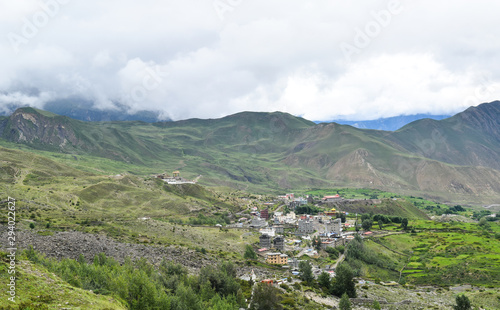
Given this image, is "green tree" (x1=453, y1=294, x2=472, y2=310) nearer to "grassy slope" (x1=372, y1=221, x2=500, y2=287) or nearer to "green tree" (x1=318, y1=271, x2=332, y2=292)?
"green tree" (x1=318, y1=271, x2=332, y2=292)

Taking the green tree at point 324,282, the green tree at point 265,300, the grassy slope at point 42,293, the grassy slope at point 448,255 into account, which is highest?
the grassy slope at point 42,293

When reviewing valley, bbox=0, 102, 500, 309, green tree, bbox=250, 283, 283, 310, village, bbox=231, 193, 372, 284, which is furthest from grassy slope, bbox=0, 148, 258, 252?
green tree, bbox=250, 283, 283, 310

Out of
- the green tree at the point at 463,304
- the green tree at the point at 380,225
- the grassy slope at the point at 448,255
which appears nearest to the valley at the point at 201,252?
the grassy slope at the point at 448,255

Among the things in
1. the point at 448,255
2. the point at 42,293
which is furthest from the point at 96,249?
the point at 448,255

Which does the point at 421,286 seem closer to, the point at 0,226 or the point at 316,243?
the point at 316,243

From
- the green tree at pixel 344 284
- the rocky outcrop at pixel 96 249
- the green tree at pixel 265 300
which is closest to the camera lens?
the green tree at pixel 265 300

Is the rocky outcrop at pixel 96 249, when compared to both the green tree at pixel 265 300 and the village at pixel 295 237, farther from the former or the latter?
the village at pixel 295 237

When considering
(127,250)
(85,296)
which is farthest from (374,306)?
(85,296)

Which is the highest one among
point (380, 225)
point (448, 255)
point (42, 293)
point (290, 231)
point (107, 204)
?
point (42, 293)

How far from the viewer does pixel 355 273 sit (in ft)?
312

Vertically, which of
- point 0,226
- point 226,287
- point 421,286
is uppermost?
point 0,226

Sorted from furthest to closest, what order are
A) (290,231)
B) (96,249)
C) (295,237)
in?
(290,231), (295,237), (96,249)

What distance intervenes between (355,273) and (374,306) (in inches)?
1236

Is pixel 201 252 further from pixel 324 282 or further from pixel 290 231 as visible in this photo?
pixel 290 231
